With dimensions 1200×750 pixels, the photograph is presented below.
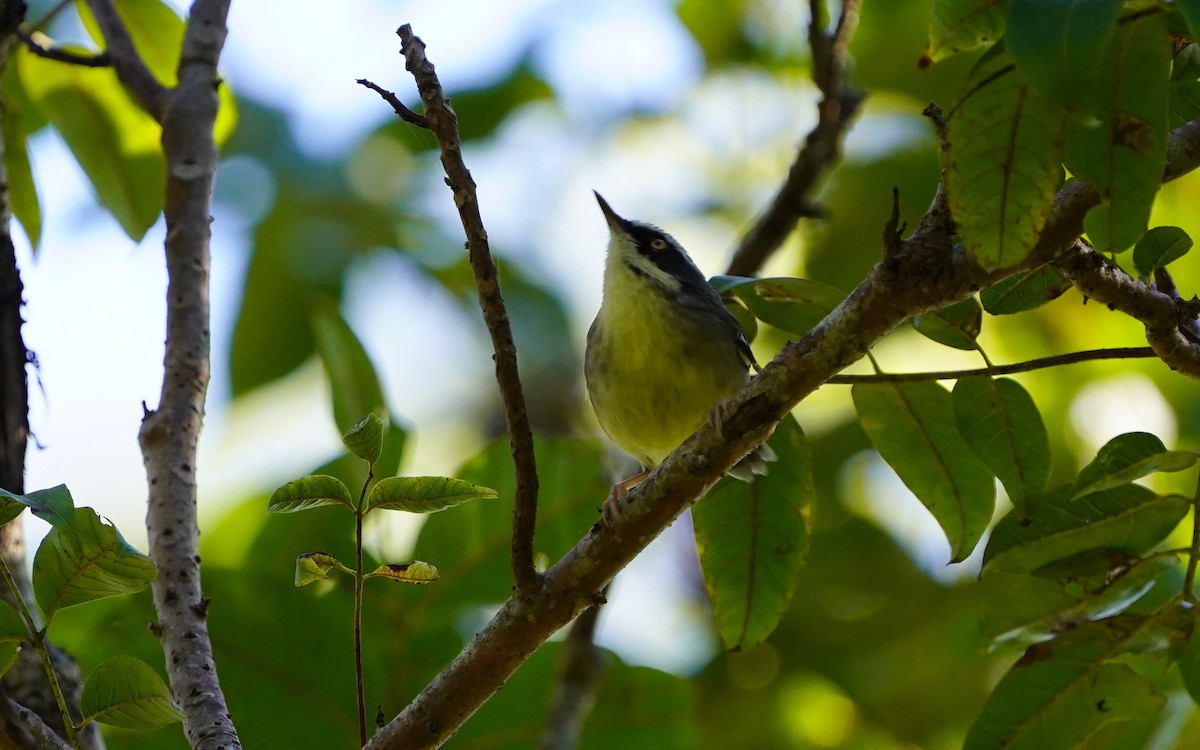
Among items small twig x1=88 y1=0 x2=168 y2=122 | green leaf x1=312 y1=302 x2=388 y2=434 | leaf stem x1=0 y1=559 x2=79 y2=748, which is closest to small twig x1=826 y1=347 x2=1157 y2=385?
leaf stem x1=0 y1=559 x2=79 y2=748

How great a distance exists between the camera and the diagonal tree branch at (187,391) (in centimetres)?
270

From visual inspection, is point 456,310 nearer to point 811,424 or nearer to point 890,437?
point 811,424

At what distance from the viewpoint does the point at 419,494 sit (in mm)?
2158

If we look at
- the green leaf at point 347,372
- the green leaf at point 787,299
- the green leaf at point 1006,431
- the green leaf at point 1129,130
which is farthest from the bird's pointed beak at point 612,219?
the green leaf at point 1129,130

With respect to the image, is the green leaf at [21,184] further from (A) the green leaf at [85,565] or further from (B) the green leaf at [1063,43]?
(B) the green leaf at [1063,43]

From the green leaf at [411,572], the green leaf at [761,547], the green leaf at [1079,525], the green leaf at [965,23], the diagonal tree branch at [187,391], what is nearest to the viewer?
the green leaf at [965,23]

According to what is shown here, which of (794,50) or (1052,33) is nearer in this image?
(1052,33)

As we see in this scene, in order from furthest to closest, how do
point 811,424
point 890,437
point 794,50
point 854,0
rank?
point 794,50
point 811,424
point 854,0
point 890,437

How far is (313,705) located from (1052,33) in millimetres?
2843

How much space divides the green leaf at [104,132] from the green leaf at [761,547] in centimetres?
207

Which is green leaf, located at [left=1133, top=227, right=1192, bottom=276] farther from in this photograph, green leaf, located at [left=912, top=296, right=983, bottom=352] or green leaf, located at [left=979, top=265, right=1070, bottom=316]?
green leaf, located at [left=912, top=296, right=983, bottom=352]

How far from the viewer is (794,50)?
234 inches

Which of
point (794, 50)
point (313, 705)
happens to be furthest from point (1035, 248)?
point (794, 50)

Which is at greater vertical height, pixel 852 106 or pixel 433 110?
pixel 852 106
